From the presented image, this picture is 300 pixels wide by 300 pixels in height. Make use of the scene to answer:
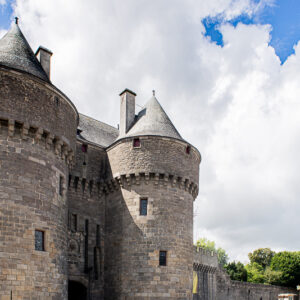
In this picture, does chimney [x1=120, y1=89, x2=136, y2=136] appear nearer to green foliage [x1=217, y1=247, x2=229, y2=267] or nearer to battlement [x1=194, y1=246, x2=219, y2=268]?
battlement [x1=194, y1=246, x2=219, y2=268]

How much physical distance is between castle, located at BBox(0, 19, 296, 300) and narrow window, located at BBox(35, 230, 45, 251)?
0.04 m

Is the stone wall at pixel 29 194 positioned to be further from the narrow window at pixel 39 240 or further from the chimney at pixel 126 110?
the chimney at pixel 126 110

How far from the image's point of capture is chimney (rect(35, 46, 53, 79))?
20375mm

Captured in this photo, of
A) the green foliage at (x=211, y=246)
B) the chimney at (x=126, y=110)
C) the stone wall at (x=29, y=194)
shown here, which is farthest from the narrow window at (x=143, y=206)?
the green foliage at (x=211, y=246)

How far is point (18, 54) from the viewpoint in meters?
17.9

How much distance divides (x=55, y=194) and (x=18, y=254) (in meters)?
2.92

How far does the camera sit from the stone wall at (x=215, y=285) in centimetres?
3002

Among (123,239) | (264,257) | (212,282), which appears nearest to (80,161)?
(123,239)

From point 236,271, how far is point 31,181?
1453 inches

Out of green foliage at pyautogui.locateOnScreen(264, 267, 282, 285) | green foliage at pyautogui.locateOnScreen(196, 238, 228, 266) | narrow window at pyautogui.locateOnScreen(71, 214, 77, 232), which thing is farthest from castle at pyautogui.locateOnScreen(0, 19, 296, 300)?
green foliage at pyautogui.locateOnScreen(196, 238, 228, 266)

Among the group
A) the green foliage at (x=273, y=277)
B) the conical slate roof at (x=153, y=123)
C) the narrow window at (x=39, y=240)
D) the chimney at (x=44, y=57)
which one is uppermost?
the chimney at (x=44, y=57)

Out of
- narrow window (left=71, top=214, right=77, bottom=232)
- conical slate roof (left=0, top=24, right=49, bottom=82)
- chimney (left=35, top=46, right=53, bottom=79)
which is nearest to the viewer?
conical slate roof (left=0, top=24, right=49, bottom=82)

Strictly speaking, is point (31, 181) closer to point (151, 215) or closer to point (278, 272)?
point (151, 215)

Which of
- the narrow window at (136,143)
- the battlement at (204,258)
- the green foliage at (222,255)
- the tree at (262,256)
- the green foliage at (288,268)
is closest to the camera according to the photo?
the narrow window at (136,143)
